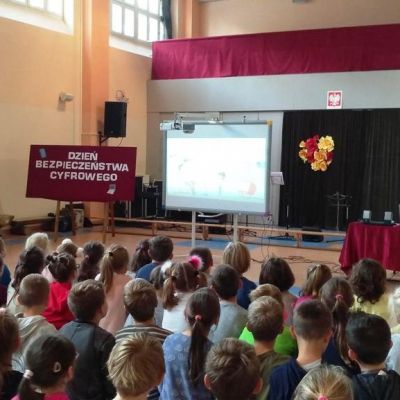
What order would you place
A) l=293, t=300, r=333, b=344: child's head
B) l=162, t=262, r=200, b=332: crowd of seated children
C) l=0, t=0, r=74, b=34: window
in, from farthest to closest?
l=0, t=0, r=74, b=34: window, l=162, t=262, r=200, b=332: crowd of seated children, l=293, t=300, r=333, b=344: child's head

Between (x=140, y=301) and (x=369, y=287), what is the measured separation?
143cm

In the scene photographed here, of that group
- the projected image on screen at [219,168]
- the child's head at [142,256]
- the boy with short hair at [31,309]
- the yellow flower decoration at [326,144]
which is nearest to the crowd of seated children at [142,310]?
the boy with short hair at [31,309]

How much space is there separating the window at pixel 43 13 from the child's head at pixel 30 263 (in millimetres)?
7451

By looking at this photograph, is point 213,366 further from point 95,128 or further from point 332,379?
point 95,128

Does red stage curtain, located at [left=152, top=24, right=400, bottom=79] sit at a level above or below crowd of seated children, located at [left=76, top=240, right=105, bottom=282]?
above

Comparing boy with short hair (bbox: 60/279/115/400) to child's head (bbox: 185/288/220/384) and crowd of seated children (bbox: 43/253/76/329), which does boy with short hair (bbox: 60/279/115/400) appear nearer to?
child's head (bbox: 185/288/220/384)

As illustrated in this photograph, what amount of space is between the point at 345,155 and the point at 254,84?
2472mm

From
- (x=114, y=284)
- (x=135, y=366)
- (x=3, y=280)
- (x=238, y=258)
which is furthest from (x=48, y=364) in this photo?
(x=3, y=280)

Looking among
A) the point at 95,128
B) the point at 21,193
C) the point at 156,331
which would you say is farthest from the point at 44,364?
the point at 95,128

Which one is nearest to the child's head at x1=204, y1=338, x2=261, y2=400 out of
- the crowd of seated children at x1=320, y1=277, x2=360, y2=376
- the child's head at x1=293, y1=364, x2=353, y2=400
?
the child's head at x1=293, y1=364, x2=353, y2=400

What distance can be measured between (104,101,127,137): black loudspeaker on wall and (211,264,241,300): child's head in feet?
29.3

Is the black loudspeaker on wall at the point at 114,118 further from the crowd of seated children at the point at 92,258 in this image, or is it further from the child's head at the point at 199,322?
the child's head at the point at 199,322

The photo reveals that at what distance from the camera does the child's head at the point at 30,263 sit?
138 inches

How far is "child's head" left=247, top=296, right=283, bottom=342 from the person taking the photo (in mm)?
2162
